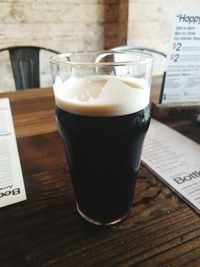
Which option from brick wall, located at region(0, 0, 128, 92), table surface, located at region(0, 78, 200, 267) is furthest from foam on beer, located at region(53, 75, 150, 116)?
brick wall, located at region(0, 0, 128, 92)

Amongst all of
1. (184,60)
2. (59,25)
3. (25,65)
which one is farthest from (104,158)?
(59,25)

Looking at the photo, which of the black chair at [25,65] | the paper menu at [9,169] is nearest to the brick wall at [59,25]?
the black chair at [25,65]

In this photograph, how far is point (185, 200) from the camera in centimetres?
52

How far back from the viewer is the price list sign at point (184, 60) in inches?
32.4

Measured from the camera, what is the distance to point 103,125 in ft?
1.26

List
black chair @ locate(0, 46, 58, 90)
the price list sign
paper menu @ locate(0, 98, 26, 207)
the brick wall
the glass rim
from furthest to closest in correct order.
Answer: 1. the brick wall
2. black chair @ locate(0, 46, 58, 90)
3. the price list sign
4. paper menu @ locate(0, 98, 26, 207)
5. the glass rim

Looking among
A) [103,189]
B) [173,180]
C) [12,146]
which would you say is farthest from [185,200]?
[12,146]

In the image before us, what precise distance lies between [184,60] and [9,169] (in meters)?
0.71

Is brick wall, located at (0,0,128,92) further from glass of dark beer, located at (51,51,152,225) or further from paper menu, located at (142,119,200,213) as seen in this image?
glass of dark beer, located at (51,51,152,225)

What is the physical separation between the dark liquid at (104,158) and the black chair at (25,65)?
1.30 meters

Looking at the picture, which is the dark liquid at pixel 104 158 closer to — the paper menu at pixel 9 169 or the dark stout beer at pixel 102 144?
the dark stout beer at pixel 102 144

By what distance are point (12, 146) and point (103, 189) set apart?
0.42 m

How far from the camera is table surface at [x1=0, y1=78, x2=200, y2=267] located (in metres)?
0.40

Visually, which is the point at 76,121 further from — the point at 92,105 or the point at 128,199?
the point at 128,199
